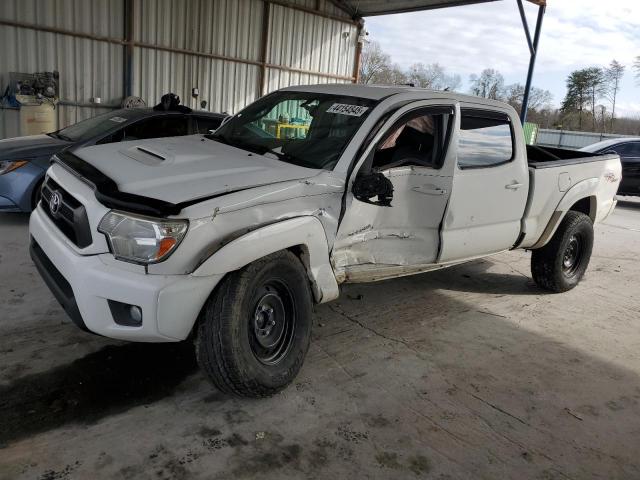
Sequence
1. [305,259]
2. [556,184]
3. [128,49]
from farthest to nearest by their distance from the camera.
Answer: [128,49], [556,184], [305,259]

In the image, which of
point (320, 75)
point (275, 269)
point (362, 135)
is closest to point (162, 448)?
point (275, 269)

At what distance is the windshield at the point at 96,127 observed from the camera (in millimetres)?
6809

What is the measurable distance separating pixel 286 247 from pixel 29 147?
190 inches

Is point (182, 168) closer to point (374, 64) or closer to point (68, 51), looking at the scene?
point (68, 51)

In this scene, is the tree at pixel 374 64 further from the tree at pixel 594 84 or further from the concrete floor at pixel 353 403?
the concrete floor at pixel 353 403

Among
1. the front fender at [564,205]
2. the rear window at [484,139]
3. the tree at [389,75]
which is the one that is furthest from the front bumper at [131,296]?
the tree at [389,75]

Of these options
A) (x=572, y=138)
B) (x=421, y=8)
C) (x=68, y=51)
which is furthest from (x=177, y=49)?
(x=572, y=138)

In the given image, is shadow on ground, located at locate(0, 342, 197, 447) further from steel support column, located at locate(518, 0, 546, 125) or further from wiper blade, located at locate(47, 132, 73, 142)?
steel support column, located at locate(518, 0, 546, 125)

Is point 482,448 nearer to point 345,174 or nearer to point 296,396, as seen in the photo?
point 296,396

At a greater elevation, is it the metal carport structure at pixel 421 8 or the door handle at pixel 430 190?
the metal carport structure at pixel 421 8

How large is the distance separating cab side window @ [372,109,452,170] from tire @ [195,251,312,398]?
114 centimetres

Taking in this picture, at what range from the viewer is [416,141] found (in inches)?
159

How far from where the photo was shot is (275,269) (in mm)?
3068

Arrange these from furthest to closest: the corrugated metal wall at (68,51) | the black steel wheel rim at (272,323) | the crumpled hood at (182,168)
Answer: the corrugated metal wall at (68,51)
the black steel wheel rim at (272,323)
the crumpled hood at (182,168)
